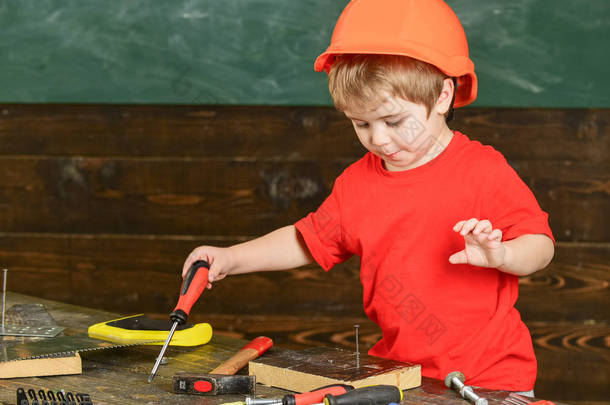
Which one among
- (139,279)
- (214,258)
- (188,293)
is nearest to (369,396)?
(188,293)

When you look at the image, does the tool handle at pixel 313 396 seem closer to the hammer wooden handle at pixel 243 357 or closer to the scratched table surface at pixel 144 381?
the scratched table surface at pixel 144 381

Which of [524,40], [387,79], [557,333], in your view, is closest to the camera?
[387,79]

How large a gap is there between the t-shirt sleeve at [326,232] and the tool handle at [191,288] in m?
0.22

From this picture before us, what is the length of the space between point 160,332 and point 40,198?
1.22 metres

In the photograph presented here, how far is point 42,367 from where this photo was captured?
3.23 ft

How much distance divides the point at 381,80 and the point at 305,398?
0.48 meters

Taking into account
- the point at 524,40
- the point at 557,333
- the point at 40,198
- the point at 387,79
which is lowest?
the point at 557,333

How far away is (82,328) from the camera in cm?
126

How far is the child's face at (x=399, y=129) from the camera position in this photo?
106 cm

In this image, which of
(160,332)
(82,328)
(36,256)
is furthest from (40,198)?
(160,332)

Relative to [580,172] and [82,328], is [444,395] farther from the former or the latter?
[580,172]

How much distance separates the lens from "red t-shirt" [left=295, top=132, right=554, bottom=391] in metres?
1.13

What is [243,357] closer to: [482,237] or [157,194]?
[482,237]

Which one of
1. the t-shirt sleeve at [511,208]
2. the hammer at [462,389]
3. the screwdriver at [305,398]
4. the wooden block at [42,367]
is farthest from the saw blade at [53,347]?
the t-shirt sleeve at [511,208]
